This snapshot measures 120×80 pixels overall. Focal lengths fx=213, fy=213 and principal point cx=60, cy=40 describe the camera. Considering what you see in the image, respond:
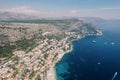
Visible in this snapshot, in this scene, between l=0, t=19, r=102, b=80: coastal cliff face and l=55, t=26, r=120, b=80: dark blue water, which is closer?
l=0, t=19, r=102, b=80: coastal cliff face

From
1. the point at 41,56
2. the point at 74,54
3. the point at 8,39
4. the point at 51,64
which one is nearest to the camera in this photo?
the point at 51,64

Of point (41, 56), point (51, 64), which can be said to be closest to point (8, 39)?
point (41, 56)

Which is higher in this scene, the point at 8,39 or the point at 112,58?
the point at 8,39

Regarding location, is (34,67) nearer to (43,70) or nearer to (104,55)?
(43,70)

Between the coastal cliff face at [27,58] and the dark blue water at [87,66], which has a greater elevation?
the coastal cliff face at [27,58]

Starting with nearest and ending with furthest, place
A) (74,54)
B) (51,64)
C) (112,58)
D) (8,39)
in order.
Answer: (51,64) < (112,58) < (74,54) < (8,39)

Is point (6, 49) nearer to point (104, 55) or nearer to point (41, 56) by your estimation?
point (41, 56)

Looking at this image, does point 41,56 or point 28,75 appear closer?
point 28,75

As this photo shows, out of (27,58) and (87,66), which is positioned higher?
(27,58)

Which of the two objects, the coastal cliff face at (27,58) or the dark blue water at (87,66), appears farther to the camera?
the dark blue water at (87,66)

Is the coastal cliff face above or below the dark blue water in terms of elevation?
above

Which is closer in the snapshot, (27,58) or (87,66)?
(87,66)
